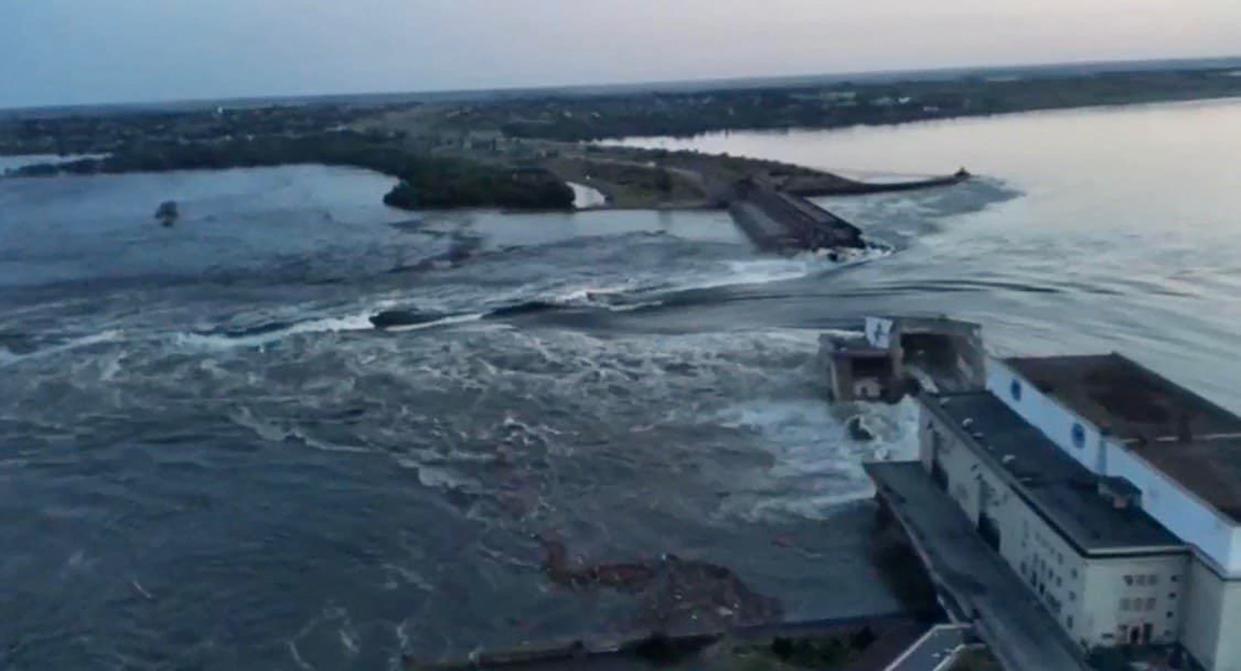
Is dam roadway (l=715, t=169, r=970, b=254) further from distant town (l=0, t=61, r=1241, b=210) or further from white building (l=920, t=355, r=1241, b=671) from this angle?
white building (l=920, t=355, r=1241, b=671)

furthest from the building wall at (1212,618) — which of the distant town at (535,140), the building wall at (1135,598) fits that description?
the distant town at (535,140)

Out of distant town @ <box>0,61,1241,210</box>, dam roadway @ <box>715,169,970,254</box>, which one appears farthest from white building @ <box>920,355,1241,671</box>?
distant town @ <box>0,61,1241,210</box>

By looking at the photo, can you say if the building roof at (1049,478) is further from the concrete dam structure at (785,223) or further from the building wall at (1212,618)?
the concrete dam structure at (785,223)

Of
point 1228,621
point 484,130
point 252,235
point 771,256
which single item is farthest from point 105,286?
point 484,130

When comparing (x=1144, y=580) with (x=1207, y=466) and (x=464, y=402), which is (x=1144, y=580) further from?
(x=464, y=402)

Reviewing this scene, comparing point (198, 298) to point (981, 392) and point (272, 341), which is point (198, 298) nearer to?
point (272, 341)

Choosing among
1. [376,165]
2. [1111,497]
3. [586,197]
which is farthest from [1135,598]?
[376,165]

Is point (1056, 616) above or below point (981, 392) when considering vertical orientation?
below
